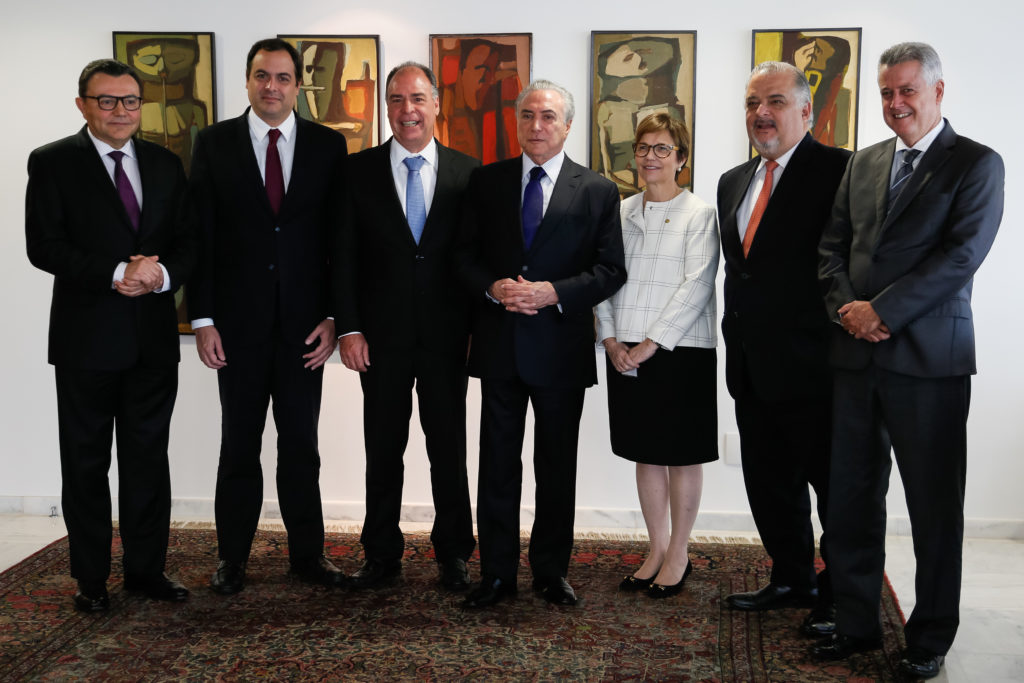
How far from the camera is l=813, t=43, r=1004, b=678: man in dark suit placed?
102 inches

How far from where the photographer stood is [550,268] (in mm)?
3141

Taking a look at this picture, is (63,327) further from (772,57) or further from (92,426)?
(772,57)

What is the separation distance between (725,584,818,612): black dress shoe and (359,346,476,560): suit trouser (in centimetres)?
102

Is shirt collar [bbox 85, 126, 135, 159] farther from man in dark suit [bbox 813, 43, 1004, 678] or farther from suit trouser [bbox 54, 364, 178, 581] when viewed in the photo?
man in dark suit [bbox 813, 43, 1004, 678]

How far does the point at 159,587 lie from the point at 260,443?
1.99 feet

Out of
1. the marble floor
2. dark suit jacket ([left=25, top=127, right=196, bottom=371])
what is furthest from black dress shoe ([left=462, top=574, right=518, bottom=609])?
dark suit jacket ([left=25, top=127, right=196, bottom=371])

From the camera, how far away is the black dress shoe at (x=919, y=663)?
2.71 metres

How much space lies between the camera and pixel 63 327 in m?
3.13

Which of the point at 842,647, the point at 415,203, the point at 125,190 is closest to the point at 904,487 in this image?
the point at 842,647

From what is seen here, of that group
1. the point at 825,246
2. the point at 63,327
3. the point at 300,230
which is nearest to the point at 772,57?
the point at 825,246

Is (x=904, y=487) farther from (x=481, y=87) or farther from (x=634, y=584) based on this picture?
(x=481, y=87)

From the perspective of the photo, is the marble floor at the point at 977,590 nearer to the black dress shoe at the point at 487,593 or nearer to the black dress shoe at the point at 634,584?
the black dress shoe at the point at 634,584

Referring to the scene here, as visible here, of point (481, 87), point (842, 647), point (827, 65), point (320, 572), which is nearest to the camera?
point (842, 647)

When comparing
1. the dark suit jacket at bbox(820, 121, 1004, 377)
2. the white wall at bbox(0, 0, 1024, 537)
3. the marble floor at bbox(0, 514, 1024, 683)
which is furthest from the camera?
the white wall at bbox(0, 0, 1024, 537)
